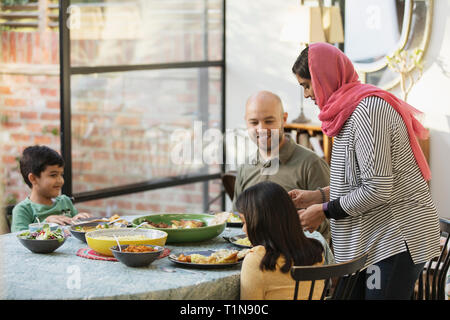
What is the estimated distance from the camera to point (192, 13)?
5273 millimetres

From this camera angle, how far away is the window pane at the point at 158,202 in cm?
475

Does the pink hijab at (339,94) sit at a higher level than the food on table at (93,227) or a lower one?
higher

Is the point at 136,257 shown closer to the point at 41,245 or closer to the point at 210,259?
the point at 210,259

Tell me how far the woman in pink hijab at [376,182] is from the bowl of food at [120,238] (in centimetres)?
53

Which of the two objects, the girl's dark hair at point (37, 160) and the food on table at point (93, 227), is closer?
the food on table at point (93, 227)

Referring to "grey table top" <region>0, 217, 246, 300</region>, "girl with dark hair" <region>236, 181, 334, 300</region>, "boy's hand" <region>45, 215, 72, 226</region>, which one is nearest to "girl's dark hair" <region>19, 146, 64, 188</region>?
"boy's hand" <region>45, 215, 72, 226</region>

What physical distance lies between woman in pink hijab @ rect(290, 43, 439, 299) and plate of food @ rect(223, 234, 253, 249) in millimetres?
261

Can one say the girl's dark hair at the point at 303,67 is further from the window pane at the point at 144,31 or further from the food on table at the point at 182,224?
the window pane at the point at 144,31

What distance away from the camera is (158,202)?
16.9ft

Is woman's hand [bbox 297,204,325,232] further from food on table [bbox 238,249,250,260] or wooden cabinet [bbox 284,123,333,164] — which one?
wooden cabinet [bbox 284,123,333,164]

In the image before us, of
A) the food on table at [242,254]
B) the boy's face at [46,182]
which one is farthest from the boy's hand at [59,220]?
the food on table at [242,254]
